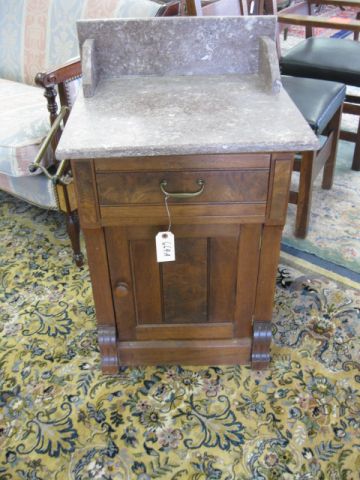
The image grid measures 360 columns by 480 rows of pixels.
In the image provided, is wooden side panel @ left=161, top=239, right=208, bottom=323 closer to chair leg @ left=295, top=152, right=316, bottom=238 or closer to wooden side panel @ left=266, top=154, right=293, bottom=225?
wooden side panel @ left=266, top=154, right=293, bottom=225

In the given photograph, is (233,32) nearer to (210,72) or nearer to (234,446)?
(210,72)

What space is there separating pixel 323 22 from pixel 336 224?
87cm

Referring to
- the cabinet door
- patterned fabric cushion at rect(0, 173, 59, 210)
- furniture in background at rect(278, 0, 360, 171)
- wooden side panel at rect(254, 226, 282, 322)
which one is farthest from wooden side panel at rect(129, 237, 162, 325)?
furniture in background at rect(278, 0, 360, 171)

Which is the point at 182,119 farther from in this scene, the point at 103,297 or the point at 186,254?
the point at 103,297

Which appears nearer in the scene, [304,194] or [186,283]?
[186,283]

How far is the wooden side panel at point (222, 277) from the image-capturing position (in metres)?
1.11

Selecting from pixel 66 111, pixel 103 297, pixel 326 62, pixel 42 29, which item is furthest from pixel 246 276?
pixel 42 29

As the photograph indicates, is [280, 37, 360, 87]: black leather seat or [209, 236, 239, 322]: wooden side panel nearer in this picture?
[209, 236, 239, 322]: wooden side panel

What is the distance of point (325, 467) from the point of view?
1081mm

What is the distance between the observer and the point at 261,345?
1.27 meters

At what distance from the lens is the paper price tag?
105 cm

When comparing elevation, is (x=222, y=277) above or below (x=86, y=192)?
below

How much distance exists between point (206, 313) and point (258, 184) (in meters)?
0.41

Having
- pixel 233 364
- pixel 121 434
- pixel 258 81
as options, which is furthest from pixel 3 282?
pixel 258 81
